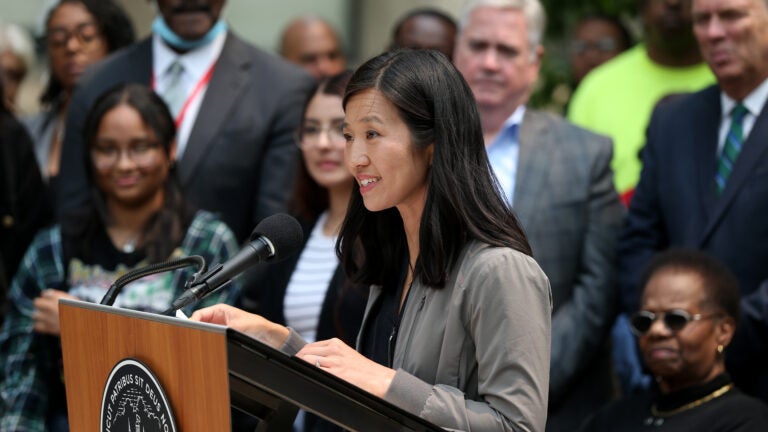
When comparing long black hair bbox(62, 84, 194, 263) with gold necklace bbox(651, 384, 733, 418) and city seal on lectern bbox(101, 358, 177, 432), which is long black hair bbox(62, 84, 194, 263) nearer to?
gold necklace bbox(651, 384, 733, 418)

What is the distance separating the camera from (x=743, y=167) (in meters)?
4.63

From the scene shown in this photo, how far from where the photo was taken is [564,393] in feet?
16.0

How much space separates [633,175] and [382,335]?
3.11m

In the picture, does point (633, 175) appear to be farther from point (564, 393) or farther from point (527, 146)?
point (564, 393)

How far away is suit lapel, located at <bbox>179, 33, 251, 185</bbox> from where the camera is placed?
17.5 ft

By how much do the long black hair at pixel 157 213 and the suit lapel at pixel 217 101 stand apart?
6.6 inches

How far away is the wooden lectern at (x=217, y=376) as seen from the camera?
237cm

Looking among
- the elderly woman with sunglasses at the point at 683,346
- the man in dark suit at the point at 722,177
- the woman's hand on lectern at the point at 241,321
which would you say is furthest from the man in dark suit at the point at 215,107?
the woman's hand on lectern at the point at 241,321

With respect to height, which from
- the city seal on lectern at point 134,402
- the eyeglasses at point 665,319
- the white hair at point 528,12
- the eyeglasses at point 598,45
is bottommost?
the eyeglasses at point 665,319

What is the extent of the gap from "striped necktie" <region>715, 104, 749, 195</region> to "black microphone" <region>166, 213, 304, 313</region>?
234 cm

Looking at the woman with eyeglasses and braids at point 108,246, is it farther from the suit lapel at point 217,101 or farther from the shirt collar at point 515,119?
the shirt collar at point 515,119

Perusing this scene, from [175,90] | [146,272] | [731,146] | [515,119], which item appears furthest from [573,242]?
[146,272]

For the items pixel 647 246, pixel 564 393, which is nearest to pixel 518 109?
pixel 647 246

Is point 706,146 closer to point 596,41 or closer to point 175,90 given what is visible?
point 175,90
